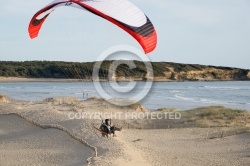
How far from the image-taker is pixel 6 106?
24.4 metres

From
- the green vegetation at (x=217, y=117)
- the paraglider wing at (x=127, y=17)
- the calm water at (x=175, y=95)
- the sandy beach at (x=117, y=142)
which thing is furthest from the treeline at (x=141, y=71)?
the paraglider wing at (x=127, y=17)

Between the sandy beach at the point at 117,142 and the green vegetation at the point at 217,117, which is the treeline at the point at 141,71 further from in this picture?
the sandy beach at the point at 117,142

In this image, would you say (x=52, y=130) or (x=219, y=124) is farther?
(x=219, y=124)

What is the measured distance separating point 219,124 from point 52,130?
8.67 metres

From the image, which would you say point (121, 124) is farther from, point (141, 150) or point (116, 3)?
point (116, 3)

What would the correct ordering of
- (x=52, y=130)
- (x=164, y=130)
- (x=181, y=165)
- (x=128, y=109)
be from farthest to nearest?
(x=128, y=109), (x=164, y=130), (x=52, y=130), (x=181, y=165)

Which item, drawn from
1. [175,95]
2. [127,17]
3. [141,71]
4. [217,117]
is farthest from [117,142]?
[141,71]

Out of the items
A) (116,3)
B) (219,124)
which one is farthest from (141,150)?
(219,124)

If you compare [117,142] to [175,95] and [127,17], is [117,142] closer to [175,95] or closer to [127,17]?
[127,17]

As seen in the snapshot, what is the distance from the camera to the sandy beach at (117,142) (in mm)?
14938

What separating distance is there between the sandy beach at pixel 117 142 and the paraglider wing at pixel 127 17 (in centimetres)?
379

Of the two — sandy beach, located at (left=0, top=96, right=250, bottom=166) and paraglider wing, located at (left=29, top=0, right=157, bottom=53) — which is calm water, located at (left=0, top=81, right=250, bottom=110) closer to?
sandy beach, located at (left=0, top=96, right=250, bottom=166)

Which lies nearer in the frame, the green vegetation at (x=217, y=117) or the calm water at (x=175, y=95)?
the green vegetation at (x=217, y=117)

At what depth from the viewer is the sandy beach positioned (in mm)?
14938
